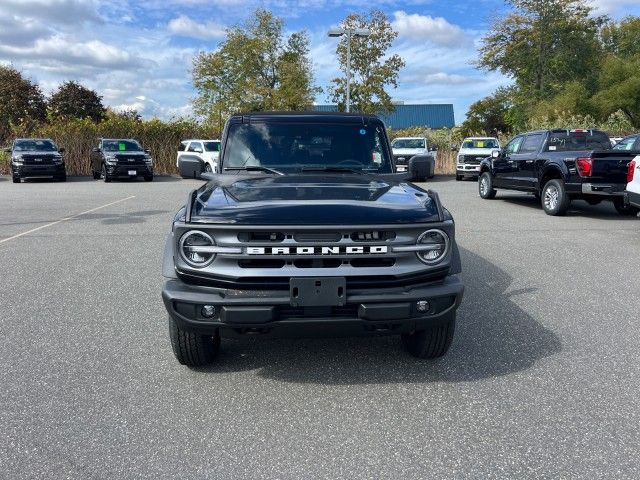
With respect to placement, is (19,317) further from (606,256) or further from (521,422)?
(606,256)

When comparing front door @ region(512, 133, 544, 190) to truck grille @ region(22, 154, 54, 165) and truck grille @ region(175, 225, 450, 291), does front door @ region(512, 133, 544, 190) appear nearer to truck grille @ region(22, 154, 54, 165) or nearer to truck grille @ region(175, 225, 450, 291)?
truck grille @ region(175, 225, 450, 291)

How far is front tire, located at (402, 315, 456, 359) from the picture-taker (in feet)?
12.9

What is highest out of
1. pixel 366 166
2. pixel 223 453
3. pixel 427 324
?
pixel 366 166

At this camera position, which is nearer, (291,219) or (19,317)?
(291,219)

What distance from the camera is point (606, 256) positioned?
816cm

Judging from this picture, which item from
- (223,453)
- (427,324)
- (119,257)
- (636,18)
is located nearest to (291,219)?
(427,324)

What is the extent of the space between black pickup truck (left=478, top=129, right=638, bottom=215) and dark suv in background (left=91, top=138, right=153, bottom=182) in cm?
1510

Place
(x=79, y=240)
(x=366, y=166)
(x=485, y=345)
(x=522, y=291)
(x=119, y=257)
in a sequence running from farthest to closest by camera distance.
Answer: (x=79, y=240) < (x=119, y=257) < (x=522, y=291) < (x=366, y=166) < (x=485, y=345)

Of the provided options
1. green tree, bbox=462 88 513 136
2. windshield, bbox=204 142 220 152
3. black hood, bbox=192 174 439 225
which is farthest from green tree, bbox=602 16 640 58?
black hood, bbox=192 174 439 225

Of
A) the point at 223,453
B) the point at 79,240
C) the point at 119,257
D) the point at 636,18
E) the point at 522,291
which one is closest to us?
the point at 223,453

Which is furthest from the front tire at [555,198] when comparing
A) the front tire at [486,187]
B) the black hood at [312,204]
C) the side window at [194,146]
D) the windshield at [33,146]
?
the windshield at [33,146]

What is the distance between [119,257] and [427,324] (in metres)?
5.69

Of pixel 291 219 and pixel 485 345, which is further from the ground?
pixel 291 219

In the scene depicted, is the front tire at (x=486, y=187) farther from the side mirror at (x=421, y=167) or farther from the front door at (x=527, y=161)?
the side mirror at (x=421, y=167)
